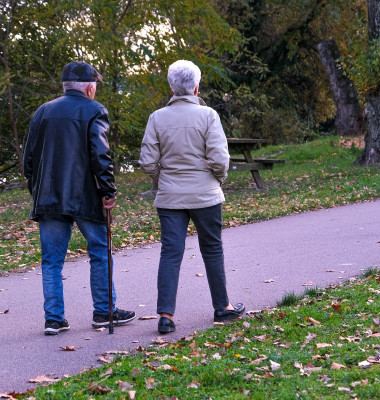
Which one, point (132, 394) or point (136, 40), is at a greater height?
point (136, 40)

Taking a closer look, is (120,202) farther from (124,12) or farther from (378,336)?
(378,336)

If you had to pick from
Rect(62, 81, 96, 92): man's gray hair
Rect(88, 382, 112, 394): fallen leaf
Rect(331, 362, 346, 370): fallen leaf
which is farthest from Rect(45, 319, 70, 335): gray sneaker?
Rect(331, 362, 346, 370): fallen leaf

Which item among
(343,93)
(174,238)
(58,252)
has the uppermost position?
(343,93)

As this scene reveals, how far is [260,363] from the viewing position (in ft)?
15.1

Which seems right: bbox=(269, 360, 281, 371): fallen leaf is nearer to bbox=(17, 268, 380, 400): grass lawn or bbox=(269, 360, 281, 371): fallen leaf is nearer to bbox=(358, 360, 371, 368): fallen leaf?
bbox=(17, 268, 380, 400): grass lawn

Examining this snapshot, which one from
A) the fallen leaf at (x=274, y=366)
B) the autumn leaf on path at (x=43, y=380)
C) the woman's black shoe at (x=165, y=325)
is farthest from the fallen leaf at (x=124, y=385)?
the woman's black shoe at (x=165, y=325)

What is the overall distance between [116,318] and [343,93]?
2105 cm

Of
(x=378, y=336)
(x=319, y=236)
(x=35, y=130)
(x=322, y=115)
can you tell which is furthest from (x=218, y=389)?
(x=322, y=115)

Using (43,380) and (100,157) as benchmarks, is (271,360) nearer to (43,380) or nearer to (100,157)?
(43,380)

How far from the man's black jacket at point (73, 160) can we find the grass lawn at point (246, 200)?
3.40 metres

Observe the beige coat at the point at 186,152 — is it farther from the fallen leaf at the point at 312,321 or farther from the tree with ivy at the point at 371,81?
the tree with ivy at the point at 371,81

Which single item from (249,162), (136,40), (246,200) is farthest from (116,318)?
(136,40)

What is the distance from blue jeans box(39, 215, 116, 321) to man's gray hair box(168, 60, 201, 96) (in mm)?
1230

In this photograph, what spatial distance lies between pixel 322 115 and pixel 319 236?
2309 centimetres
